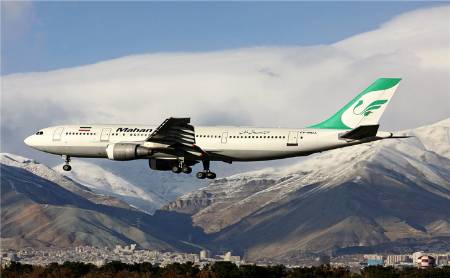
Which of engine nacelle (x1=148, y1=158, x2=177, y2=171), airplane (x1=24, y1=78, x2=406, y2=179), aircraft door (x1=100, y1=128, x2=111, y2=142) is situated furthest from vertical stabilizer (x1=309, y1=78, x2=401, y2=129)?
Result: aircraft door (x1=100, y1=128, x2=111, y2=142)

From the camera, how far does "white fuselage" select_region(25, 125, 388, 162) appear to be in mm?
126750

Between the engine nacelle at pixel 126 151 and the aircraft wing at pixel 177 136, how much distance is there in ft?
5.39

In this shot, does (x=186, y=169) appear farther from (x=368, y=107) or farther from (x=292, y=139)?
(x=368, y=107)

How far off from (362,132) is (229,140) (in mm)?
18533

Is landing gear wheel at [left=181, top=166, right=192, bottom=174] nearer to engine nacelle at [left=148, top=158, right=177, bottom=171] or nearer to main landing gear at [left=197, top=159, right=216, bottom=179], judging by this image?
engine nacelle at [left=148, top=158, right=177, bottom=171]

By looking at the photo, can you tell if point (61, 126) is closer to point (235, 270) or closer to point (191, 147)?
point (191, 147)

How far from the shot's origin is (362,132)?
11944 cm

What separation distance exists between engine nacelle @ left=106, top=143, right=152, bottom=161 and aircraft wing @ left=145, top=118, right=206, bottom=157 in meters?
1.64

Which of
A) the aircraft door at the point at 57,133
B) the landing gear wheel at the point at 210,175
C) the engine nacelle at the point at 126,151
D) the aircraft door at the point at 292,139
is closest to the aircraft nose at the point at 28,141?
the aircraft door at the point at 57,133

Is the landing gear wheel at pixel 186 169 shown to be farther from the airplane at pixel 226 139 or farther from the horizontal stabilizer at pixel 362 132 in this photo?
the horizontal stabilizer at pixel 362 132

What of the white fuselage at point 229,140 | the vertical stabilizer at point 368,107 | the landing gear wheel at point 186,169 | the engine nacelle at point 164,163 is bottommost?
the landing gear wheel at point 186,169

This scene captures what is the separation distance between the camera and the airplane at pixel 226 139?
126875 mm

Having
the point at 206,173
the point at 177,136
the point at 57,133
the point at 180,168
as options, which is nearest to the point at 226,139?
the point at 177,136

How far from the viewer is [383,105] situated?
421 feet
